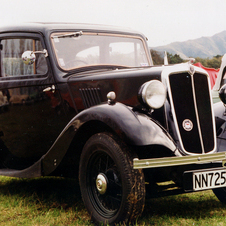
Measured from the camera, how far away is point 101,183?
2.55 meters

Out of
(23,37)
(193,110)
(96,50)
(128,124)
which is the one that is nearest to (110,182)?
(128,124)

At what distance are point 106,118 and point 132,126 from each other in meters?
0.24

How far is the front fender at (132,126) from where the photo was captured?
91.8 inches

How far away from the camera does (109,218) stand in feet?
8.26

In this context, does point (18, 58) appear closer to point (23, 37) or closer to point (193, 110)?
point (23, 37)

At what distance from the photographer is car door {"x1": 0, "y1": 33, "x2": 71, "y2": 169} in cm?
342

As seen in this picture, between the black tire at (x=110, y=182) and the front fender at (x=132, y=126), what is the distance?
117 mm

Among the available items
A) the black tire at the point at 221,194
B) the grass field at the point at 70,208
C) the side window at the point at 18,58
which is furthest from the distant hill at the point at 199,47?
the black tire at the point at 221,194

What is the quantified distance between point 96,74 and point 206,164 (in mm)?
1355

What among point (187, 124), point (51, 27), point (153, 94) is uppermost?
point (51, 27)

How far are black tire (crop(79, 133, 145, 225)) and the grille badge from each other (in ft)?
1.88

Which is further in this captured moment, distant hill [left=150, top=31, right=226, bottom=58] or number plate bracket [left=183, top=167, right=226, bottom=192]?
distant hill [left=150, top=31, right=226, bottom=58]

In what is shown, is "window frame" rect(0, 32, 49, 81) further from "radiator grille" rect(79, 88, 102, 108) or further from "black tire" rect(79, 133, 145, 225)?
"black tire" rect(79, 133, 145, 225)

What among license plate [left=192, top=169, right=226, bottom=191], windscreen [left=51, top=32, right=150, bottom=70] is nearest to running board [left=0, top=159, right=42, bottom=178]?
windscreen [left=51, top=32, right=150, bottom=70]
